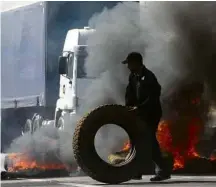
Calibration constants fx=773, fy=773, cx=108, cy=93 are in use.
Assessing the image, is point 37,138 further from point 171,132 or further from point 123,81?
point 171,132

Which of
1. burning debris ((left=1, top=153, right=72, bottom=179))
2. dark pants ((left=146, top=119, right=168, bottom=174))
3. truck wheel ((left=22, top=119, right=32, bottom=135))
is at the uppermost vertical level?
truck wheel ((left=22, top=119, right=32, bottom=135))

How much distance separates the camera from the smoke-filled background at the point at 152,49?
1499 centimetres

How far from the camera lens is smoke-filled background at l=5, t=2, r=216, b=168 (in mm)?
14992

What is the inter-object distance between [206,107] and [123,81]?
6.13ft

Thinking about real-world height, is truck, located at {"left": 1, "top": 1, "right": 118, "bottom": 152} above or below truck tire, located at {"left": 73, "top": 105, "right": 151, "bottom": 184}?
above

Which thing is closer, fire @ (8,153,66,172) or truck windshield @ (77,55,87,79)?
fire @ (8,153,66,172)

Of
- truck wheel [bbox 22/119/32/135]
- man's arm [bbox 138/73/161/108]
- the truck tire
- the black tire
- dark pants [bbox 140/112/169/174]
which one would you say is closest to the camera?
the truck tire

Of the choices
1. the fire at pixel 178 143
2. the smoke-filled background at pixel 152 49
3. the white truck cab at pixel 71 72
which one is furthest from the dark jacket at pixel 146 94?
the white truck cab at pixel 71 72

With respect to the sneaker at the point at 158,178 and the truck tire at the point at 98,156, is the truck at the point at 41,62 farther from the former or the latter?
the truck tire at the point at 98,156

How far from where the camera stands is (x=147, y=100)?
942 cm

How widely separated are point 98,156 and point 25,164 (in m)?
6.31

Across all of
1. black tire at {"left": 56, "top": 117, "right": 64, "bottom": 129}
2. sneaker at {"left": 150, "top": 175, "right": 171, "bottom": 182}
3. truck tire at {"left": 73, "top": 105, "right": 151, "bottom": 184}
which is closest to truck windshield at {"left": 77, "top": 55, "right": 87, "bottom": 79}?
black tire at {"left": 56, "top": 117, "right": 64, "bottom": 129}

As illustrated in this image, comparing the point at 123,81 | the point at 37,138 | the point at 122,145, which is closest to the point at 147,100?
the point at 122,145

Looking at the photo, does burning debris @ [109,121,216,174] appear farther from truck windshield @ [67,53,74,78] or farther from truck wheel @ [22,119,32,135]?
truck wheel @ [22,119,32,135]
